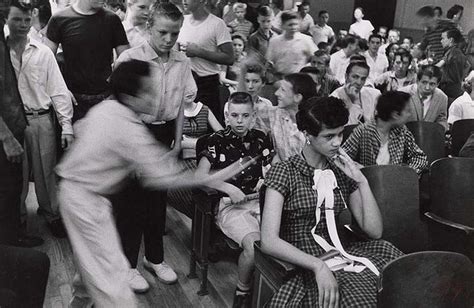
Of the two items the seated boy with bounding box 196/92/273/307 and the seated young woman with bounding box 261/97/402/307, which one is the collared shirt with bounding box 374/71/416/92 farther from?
the seated young woman with bounding box 261/97/402/307

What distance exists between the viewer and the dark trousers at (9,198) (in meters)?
3.08

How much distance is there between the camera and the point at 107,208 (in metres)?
2.10

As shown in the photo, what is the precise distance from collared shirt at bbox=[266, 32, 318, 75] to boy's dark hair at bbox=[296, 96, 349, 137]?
9.25ft

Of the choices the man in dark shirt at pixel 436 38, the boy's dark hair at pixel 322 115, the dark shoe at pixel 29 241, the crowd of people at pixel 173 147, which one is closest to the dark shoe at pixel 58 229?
the crowd of people at pixel 173 147

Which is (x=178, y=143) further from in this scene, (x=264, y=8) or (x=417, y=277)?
(x=264, y=8)

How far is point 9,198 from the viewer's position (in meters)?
3.14

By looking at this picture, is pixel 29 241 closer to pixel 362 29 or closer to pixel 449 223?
pixel 449 223

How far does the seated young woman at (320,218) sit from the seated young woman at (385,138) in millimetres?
949

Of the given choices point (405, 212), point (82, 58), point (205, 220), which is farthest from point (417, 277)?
point (82, 58)

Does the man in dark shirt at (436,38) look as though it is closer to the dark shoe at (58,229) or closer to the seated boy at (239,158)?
the seated boy at (239,158)

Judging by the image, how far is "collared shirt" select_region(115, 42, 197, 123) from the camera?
2.96 m

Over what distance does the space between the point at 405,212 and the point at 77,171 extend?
1625 mm

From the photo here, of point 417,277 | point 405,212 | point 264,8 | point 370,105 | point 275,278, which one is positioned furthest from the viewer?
point 264,8

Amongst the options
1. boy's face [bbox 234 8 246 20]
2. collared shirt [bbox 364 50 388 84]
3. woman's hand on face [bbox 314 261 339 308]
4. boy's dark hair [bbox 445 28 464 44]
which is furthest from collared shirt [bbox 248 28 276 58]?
woman's hand on face [bbox 314 261 339 308]
